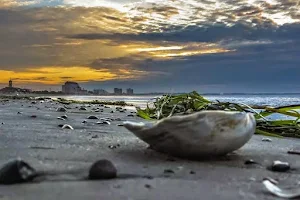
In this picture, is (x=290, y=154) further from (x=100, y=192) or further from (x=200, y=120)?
(x=100, y=192)

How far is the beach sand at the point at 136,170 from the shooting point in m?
1.40

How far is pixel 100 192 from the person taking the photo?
1.39m

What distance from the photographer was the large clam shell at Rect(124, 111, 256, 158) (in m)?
1.90

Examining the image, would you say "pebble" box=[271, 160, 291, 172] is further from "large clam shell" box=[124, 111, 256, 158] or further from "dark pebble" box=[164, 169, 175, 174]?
"dark pebble" box=[164, 169, 175, 174]

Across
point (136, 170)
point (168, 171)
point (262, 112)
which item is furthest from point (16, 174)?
point (262, 112)

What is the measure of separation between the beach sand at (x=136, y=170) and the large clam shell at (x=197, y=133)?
53 mm

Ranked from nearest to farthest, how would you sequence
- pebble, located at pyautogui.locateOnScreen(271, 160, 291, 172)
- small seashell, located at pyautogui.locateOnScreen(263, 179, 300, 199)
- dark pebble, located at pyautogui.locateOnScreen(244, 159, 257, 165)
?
small seashell, located at pyautogui.locateOnScreen(263, 179, 300, 199), pebble, located at pyautogui.locateOnScreen(271, 160, 291, 172), dark pebble, located at pyautogui.locateOnScreen(244, 159, 257, 165)

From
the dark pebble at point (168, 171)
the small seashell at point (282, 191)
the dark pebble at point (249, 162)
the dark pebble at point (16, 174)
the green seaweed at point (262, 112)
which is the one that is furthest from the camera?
the green seaweed at point (262, 112)

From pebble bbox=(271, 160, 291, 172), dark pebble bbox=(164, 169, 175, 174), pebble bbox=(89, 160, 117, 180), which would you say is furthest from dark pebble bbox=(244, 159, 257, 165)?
pebble bbox=(89, 160, 117, 180)

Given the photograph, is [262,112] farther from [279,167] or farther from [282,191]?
[282,191]

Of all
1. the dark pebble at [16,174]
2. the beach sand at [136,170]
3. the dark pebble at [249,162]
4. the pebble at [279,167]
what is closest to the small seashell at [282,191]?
the beach sand at [136,170]

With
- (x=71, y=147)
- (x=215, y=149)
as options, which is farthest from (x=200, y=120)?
(x=71, y=147)

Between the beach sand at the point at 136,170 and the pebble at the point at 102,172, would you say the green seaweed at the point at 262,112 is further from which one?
the pebble at the point at 102,172

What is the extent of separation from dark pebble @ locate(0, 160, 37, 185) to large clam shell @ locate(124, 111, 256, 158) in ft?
2.01
